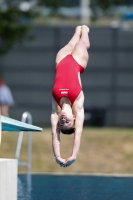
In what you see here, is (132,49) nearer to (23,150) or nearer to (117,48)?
(117,48)

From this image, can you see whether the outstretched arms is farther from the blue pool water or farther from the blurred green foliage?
the blurred green foliage

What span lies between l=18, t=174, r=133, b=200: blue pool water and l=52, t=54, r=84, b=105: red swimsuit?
1.62 meters

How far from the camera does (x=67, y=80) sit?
1160 cm

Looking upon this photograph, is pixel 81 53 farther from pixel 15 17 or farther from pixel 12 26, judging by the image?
pixel 15 17

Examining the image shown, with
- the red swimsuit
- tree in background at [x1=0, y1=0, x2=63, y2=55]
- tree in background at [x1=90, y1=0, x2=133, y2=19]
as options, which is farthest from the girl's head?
tree in background at [x1=90, y1=0, x2=133, y2=19]

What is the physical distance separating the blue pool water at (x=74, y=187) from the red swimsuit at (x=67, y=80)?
162 centimetres

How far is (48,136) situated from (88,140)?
1.06m

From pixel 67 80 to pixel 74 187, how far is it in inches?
93.1

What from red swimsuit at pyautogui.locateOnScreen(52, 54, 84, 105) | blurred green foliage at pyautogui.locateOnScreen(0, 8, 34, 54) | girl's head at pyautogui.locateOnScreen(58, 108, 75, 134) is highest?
red swimsuit at pyautogui.locateOnScreen(52, 54, 84, 105)

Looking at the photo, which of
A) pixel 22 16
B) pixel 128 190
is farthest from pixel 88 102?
pixel 128 190

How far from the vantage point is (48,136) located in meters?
19.0

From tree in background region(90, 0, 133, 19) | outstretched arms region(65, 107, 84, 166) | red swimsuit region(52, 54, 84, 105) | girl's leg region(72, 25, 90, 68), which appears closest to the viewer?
outstretched arms region(65, 107, 84, 166)

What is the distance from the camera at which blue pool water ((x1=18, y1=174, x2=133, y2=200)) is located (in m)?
11.9

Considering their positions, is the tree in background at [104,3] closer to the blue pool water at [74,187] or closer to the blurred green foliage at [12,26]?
the blurred green foliage at [12,26]
